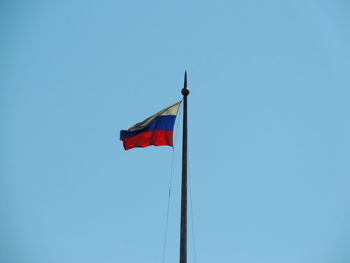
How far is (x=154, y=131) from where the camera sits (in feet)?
69.9

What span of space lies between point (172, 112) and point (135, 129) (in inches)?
69.5

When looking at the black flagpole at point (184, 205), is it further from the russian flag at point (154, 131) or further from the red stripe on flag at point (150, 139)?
the red stripe on flag at point (150, 139)

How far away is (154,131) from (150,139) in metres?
0.39

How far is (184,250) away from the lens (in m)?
16.3

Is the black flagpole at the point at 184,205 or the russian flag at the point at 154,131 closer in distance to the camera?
the black flagpole at the point at 184,205

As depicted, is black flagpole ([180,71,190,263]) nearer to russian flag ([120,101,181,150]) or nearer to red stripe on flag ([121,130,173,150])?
russian flag ([120,101,181,150])

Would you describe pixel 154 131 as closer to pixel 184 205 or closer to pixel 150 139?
pixel 150 139

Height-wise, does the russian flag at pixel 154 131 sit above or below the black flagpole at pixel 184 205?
above

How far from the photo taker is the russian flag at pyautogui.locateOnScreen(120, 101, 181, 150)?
21.1 meters

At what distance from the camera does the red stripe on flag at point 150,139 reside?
69.2ft

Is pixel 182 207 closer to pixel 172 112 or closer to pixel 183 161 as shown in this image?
pixel 183 161

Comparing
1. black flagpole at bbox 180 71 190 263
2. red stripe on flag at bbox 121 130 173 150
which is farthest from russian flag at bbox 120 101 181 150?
black flagpole at bbox 180 71 190 263

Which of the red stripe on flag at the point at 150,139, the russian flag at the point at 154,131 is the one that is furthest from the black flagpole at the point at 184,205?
the red stripe on flag at the point at 150,139

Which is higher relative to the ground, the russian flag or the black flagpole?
the russian flag
